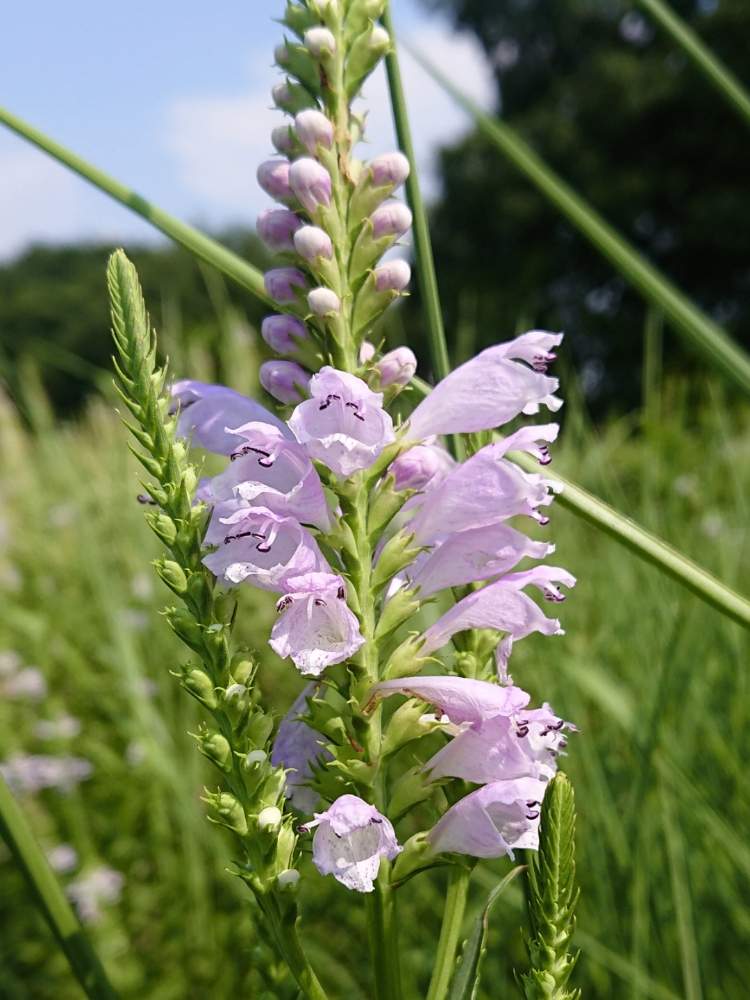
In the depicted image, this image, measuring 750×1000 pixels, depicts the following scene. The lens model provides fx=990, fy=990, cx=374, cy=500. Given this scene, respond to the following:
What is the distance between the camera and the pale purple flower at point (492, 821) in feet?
2.35

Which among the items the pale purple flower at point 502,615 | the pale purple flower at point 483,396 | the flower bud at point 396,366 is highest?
the flower bud at point 396,366

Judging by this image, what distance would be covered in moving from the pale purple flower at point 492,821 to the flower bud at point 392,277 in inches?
15.0

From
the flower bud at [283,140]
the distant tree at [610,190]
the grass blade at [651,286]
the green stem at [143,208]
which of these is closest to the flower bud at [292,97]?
the flower bud at [283,140]

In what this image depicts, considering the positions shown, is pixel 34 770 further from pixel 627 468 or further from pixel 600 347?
pixel 600 347

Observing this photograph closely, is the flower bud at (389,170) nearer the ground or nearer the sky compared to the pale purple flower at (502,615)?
nearer the sky

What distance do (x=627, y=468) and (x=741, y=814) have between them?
669 cm

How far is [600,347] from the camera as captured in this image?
20.3 metres

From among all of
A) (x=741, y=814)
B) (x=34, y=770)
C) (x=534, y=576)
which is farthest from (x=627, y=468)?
(x=534, y=576)

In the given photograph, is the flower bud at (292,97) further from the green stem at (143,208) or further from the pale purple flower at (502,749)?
the pale purple flower at (502,749)

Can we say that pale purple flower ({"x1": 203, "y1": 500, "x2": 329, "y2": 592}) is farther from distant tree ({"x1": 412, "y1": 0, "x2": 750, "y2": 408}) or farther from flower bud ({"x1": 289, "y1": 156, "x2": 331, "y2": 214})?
distant tree ({"x1": 412, "y1": 0, "x2": 750, "y2": 408})

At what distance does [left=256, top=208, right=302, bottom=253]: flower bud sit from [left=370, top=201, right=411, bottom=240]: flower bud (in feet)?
0.21

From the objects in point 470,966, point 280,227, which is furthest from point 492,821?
point 280,227

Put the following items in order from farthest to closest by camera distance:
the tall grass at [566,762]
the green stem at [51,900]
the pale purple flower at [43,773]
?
the pale purple flower at [43,773], the tall grass at [566,762], the green stem at [51,900]

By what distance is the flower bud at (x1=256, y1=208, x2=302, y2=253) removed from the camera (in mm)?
783
